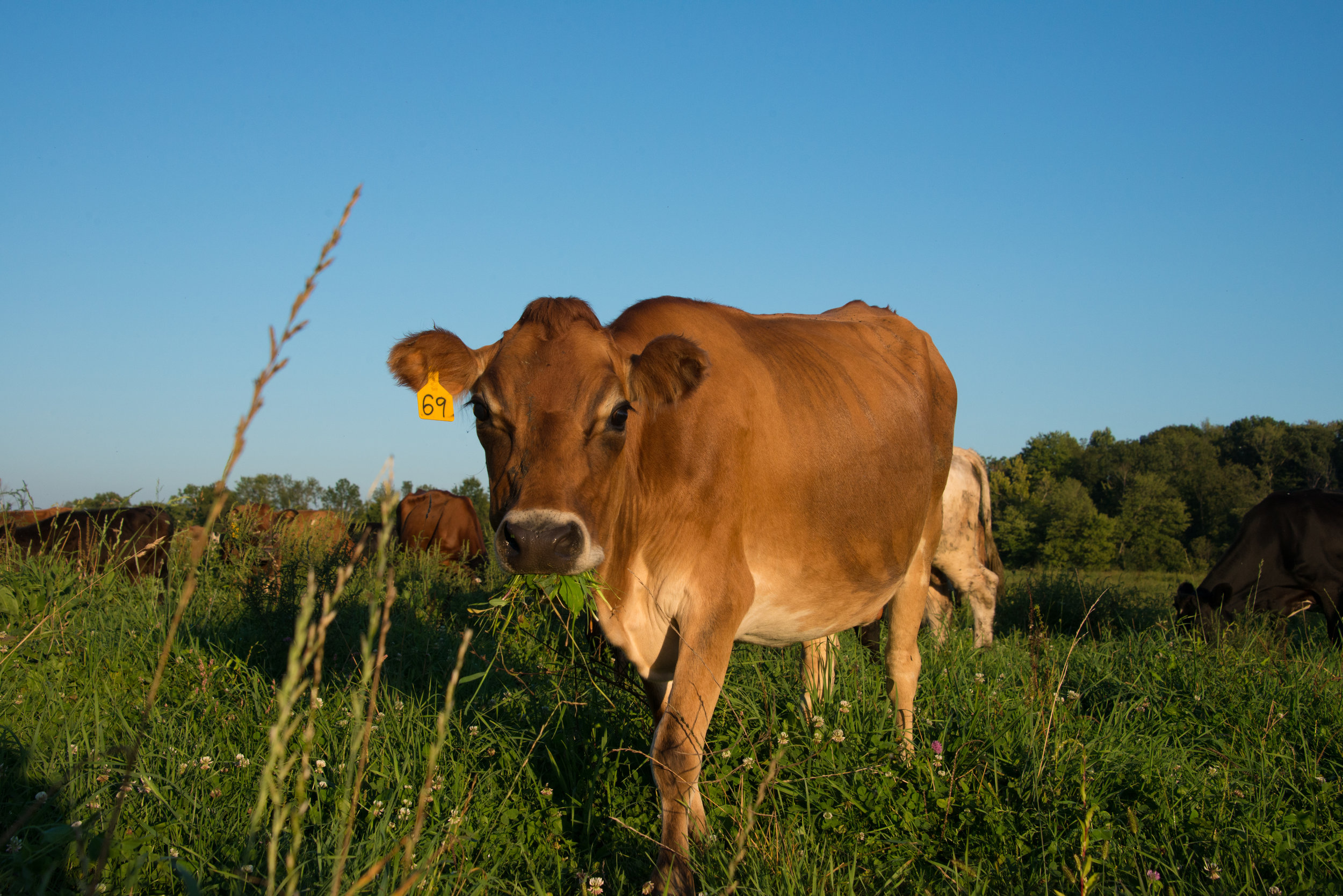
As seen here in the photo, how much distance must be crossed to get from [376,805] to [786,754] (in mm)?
1728

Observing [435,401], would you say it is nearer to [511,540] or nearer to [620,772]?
[511,540]

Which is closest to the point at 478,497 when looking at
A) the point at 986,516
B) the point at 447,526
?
the point at 447,526

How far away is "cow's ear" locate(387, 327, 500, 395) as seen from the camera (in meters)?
3.74

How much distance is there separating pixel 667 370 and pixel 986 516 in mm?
7752

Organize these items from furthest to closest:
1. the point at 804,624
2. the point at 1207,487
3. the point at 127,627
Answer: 1. the point at 1207,487
2. the point at 127,627
3. the point at 804,624

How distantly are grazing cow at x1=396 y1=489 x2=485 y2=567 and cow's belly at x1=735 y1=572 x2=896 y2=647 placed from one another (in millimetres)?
12591

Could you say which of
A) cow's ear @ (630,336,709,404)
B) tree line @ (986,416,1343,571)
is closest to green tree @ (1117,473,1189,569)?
tree line @ (986,416,1343,571)

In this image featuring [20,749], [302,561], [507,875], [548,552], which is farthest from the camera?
[302,561]

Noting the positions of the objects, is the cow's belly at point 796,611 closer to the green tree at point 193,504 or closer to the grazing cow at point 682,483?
the grazing cow at point 682,483

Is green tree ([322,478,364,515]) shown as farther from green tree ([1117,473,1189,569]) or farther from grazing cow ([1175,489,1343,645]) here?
green tree ([1117,473,1189,569])

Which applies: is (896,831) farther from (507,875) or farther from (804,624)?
(507,875)

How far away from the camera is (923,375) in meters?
5.39

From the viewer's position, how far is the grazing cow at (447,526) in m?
16.6

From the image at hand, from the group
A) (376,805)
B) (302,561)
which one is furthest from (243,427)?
(302,561)
